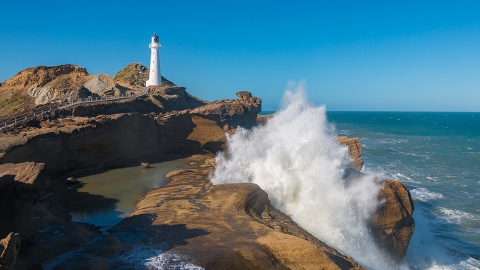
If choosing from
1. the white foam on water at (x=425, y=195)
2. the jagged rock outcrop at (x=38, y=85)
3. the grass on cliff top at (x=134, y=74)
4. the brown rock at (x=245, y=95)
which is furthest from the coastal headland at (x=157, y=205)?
the grass on cliff top at (x=134, y=74)

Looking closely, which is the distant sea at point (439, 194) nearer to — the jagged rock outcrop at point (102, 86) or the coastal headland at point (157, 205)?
the coastal headland at point (157, 205)

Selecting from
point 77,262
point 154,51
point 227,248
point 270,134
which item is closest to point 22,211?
point 77,262

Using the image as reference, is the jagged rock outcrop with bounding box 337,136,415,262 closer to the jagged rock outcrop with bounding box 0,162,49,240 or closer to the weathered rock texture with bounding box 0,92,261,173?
the jagged rock outcrop with bounding box 0,162,49,240

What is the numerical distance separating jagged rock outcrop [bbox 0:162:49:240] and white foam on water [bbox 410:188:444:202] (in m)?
19.3

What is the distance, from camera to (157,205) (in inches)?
469

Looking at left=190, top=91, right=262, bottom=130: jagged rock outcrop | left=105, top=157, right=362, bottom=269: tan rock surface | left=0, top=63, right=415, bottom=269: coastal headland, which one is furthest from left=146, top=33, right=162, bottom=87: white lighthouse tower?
left=105, top=157, right=362, bottom=269: tan rock surface

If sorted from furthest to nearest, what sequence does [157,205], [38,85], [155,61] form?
[155,61] → [38,85] → [157,205]

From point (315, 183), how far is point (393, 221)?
10.1ft

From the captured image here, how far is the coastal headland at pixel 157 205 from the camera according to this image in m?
7.96

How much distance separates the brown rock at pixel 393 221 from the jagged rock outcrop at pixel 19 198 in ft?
35.3

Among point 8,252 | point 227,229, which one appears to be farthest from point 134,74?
point 8,252

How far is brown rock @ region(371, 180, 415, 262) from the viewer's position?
1333cm

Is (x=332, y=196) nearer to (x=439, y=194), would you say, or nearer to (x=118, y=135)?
(x=439, y=194)

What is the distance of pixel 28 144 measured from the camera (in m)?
15.0
